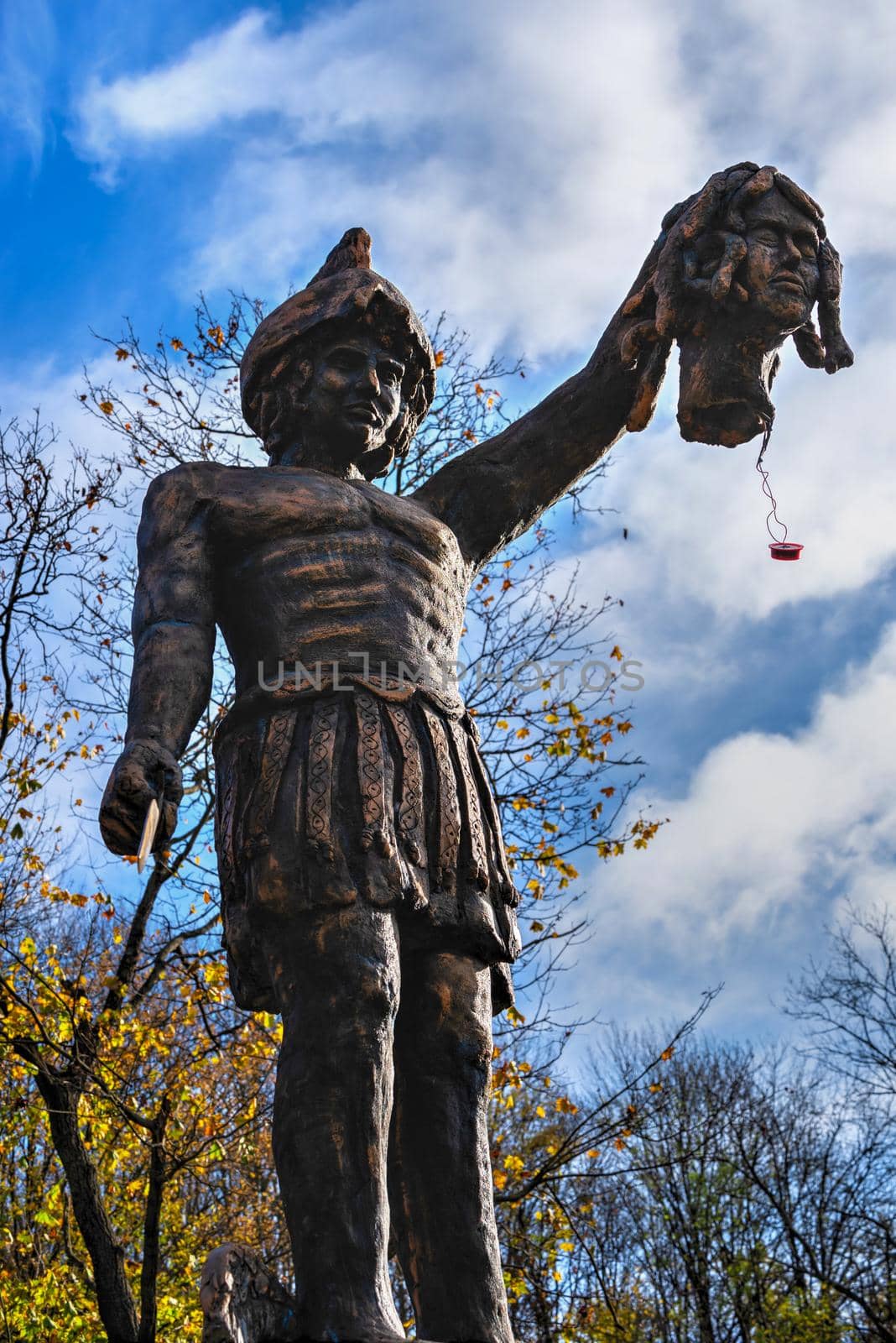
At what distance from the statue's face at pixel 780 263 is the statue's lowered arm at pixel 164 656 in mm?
1689

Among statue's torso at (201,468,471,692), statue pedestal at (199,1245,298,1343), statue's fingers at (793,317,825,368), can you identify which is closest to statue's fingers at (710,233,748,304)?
statue's fingers at (793,317,825,368)

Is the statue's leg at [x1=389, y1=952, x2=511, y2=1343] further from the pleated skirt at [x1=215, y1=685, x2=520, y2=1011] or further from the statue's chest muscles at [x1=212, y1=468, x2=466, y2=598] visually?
the statue's chest muscles at [x1=212, y1=468, x2=466, y2=598]

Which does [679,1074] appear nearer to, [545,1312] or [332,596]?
[545,1312]

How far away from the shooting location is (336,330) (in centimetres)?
461

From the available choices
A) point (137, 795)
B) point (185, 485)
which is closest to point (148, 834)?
point (137, 795)

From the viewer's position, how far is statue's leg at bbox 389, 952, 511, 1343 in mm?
3377

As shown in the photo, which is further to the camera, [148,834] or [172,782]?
[172,782]

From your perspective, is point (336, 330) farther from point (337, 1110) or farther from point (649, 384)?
point (337, 1110)

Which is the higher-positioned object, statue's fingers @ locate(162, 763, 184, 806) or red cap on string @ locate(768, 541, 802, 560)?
red cap on string @ locate(768, 541, 802, 560)

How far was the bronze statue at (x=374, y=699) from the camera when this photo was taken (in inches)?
133

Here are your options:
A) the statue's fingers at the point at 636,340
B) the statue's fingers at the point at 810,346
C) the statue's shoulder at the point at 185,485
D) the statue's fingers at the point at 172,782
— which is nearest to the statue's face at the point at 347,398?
the statue's shoulder at the point at 185,485

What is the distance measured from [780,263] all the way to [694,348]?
345mm

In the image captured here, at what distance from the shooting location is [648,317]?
15.5ft

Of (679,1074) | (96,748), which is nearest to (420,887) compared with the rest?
(96,748)
